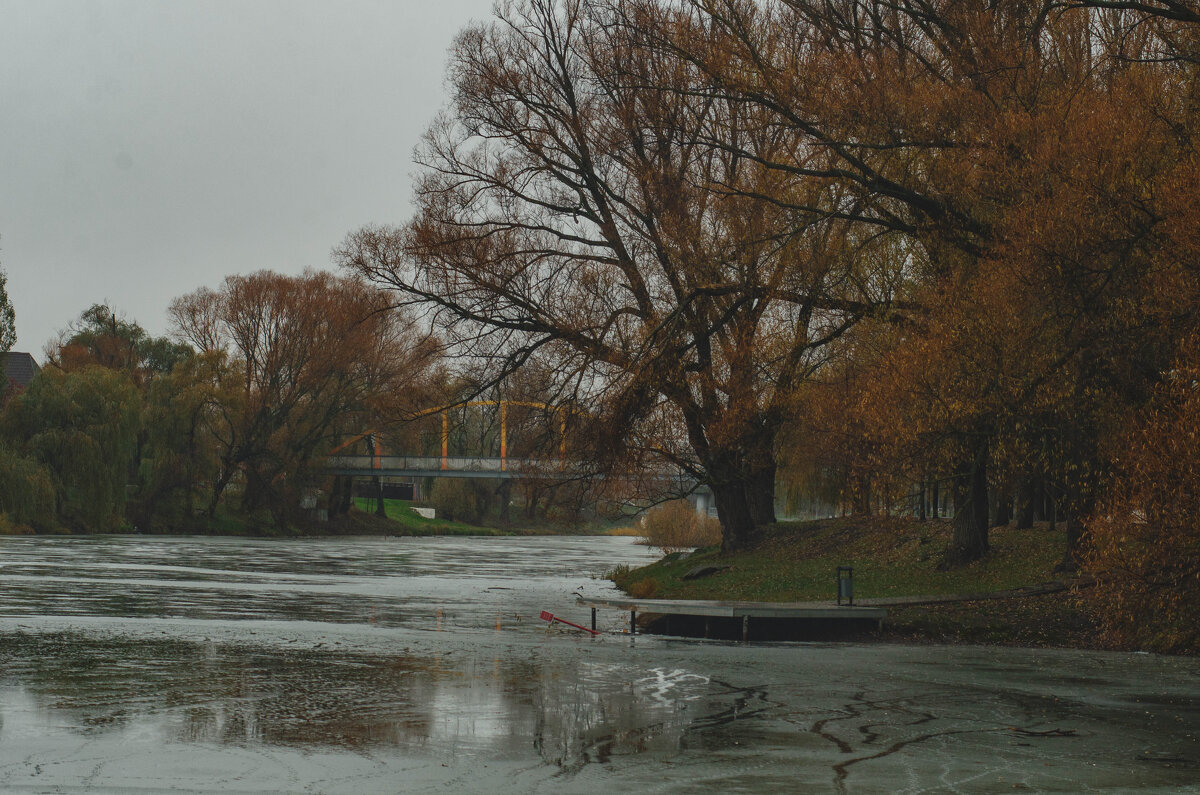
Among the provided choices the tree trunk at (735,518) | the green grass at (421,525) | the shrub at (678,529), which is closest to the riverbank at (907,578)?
the tree trunk at (735,518)

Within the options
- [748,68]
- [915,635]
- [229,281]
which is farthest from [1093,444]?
[229,281]

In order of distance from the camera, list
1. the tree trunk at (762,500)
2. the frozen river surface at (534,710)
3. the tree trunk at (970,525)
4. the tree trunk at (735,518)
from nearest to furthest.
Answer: the frozen river surface at (534,710) < the tree trunk at (970,525) < the tree trunk at (735,518) < the tree trunk at (762,500)

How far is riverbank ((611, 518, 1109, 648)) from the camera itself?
2206cm

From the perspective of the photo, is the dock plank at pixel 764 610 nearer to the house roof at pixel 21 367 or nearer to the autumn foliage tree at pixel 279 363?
the autumn foliage tree at pixel 279 363

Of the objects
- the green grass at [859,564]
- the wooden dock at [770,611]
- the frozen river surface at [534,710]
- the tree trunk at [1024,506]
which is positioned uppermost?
the tree trunk at [1024,506]

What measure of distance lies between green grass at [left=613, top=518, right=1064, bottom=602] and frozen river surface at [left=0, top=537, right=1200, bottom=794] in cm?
538

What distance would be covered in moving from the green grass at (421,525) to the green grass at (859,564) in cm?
5596

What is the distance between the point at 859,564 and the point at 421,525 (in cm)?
6838

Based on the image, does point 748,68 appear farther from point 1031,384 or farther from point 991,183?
point 1031,384

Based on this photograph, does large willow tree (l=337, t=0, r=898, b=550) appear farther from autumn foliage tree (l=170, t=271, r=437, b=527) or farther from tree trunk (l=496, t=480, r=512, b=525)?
tree trunk (l=496, t=480, r=512, b=525)

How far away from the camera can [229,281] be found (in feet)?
244

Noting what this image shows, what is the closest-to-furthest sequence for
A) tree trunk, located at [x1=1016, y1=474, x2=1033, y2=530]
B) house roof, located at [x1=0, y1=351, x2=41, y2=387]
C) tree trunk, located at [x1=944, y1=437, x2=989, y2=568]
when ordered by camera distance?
1. tree trunk, located at [x1=944, y1=437, x2=989, y2=568]
2. tree trunk, located at [x1=1016, y1=474, x2=1033, y2=530]
3. house roof, located at [x1=0, y1=351, x2=41, y2=387]

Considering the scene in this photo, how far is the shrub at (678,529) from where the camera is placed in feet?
195

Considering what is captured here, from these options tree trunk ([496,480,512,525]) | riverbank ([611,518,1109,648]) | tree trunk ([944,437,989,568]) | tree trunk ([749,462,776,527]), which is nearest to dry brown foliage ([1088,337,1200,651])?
riverbank ([611,518,1109,648])
